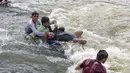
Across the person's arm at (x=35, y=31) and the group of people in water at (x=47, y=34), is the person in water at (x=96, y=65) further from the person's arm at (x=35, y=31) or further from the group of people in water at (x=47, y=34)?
the person's arm at (x=35, y=31)

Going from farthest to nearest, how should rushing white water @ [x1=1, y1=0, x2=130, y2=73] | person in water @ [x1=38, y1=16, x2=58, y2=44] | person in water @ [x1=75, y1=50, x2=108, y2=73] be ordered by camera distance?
1. person in water @ [x1=38, y1=16, x2=58, y2=44]
2. rushing white water @ [x1=1, y1=0, x2=130, y2=73]
3. person in water @ [x1=75, y1=50, x2=108, y2=73]

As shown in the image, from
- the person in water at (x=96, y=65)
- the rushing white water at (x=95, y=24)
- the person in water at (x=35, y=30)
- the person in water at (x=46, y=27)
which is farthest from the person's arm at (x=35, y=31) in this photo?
the person in water at (x=96, y=65)

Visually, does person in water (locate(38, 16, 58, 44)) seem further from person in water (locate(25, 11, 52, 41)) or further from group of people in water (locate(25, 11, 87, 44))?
person in water (locate(25, 11, 52, 41))

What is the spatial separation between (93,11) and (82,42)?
7.05 m

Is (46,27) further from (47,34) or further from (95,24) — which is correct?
(95,24)

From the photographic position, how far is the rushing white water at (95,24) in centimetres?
923

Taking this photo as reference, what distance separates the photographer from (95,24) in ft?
46.5

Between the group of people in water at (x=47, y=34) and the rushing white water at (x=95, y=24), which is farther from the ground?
the group of people in water at (x=47, y=34)

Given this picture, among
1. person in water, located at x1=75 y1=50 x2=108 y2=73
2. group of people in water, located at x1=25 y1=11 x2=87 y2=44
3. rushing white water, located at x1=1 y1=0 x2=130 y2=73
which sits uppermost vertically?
person in water, located at x1=75 y1=50 x2=108 y2=73

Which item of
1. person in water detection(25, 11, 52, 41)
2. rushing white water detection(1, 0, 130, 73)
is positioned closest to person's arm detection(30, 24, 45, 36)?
person in water detection(25, 11, 52, 41)

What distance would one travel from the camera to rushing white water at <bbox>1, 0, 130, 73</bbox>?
923cm

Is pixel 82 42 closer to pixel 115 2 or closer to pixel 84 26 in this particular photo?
pixel 84 26

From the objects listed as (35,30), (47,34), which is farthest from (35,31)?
(47,34)

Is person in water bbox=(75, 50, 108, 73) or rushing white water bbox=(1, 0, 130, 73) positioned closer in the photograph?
person in water bbox=(75, 50, 108, 73)
